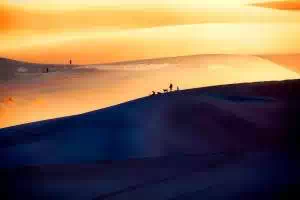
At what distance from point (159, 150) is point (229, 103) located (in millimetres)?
2369

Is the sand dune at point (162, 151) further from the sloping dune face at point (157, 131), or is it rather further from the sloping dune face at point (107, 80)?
the sloping dune face at point (107, 80)

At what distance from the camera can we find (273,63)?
1816 centimetres

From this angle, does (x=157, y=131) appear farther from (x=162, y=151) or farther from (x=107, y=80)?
(x=107, y=80)

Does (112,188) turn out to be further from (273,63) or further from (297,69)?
(273,63)

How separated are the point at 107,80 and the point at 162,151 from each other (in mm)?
11944

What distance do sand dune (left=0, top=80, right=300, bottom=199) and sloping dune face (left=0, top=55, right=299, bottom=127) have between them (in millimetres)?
4993

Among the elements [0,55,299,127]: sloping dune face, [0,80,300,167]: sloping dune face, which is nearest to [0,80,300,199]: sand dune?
[0,80,300,167]: sloping dune face

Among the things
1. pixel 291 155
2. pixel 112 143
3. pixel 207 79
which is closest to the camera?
pixel 291 155

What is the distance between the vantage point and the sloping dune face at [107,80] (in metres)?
13.3

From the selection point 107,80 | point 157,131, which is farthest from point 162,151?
point 107,80

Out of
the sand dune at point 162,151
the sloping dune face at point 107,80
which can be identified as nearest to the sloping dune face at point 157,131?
the sand dune at point 162,151

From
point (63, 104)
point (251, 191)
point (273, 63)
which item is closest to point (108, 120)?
point (251, 191)

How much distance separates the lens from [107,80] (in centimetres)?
1772

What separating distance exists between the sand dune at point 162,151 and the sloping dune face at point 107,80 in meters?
4.99
